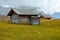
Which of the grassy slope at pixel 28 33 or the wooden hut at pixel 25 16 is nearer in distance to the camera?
the grassy slope at pixel 28 33

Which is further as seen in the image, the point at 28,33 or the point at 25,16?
the point at 25,16

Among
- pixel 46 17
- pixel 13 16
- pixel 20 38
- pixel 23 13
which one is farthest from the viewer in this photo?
pixel 46 17

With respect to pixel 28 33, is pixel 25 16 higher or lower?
higher

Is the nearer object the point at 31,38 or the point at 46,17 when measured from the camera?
the point at 31,38

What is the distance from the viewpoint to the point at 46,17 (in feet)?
268

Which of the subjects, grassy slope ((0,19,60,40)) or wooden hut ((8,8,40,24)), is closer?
grassy slope ((0,19,60,40))

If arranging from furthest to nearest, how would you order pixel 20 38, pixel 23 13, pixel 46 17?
pixel 46 17 → pixel 23 13 → pixel 20 38

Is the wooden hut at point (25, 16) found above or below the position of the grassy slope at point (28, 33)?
above

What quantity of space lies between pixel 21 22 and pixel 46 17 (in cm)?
3630

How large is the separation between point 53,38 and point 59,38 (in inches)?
27.0

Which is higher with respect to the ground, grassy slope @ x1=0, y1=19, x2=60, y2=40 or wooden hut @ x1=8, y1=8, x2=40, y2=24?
wooden hut @ x1=8, y1=8, x2=40, y2=24

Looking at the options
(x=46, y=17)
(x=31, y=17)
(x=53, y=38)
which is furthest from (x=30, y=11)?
(x=46, y=17)

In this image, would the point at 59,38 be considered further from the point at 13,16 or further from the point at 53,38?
the point at 13,16

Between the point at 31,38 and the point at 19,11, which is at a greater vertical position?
the point at 19,11
